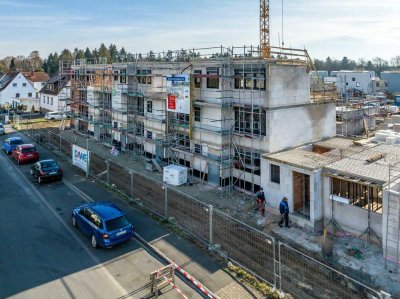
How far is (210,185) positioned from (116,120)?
49.0ft

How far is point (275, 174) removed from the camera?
62.3 feet

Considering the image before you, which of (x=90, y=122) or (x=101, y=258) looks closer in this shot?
(x=101, y=258)

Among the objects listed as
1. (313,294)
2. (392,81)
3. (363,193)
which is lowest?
(313,294)

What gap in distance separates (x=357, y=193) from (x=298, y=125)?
271 inches

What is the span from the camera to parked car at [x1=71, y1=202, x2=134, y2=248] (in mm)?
14156

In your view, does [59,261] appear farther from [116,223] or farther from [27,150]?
[27,150]

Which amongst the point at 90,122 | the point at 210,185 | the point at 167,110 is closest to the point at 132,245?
the point at 210,185

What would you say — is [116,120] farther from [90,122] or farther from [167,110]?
[167,110]

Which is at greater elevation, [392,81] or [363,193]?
[392,81]

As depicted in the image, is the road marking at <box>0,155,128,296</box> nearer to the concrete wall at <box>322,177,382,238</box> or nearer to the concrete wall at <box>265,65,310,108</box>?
the concrete wall at <box>322,177,382,238</box>

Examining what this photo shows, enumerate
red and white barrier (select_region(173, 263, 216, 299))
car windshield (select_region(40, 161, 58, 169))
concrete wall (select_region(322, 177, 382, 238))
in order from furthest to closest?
car windshield (select_region(40, 161, 58, 169))
concrete wall (select_region(322, 177, 382, 238))
red and white barrier (select_region(173, 263, 216, 299))

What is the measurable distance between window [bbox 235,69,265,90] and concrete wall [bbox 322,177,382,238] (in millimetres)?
6857

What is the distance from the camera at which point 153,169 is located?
26.9m

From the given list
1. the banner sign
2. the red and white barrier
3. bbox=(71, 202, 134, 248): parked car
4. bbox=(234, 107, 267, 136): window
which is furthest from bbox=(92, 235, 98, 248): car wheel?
the banner sign
